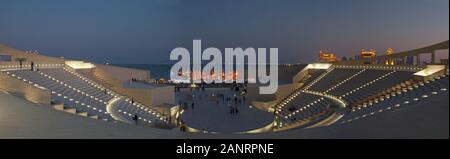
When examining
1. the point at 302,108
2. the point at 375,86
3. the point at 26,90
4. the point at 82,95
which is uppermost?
the point at 26,90

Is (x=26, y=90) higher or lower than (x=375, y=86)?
higher

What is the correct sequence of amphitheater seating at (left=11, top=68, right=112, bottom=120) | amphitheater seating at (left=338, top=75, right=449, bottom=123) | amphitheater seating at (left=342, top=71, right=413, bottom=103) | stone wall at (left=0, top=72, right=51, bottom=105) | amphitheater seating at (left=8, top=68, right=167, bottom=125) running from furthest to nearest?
amphitheater seating at (left=342, top=71, right=413, bottom=103) < amphitheater seating at (left=8, top=68, right=167, bottom=125) < amphitheater seating at (left=11, top=68, right=112, bottom=120) < stone wall at (left=0, top=72, right=51, bottom=105) < amphitheater seating at (left=338, top=75, right=449, bottom=123)

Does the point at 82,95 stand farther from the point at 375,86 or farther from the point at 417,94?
the point at 375,86

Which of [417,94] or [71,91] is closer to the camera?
[417,94]

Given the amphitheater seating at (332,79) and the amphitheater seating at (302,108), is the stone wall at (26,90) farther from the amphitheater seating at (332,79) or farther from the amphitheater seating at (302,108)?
the amphitheater seating at (332,79)

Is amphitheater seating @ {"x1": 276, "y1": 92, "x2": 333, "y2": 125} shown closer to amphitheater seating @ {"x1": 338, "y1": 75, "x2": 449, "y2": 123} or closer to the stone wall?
amphitheater seating @ {"x1": 338, "y1": 75, "x2": 449, "y2": 123}

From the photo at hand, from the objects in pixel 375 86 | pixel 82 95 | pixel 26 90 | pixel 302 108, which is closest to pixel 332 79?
pixel 302 108

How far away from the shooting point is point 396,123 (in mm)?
5297

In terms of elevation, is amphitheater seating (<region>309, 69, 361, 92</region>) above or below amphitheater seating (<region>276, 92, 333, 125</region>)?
above

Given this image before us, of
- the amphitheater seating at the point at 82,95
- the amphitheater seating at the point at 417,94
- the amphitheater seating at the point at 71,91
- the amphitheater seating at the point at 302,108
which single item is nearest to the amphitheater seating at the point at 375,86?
the amphitheater seating at the point at 302,108

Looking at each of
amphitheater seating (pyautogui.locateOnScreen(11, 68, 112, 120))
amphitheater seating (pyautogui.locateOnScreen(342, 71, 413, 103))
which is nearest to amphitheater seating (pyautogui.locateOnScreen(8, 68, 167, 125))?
amphitheater seating (pyautogui.locateOnScreen(11, 68, 112, 120))

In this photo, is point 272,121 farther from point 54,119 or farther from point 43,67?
point 43,67
